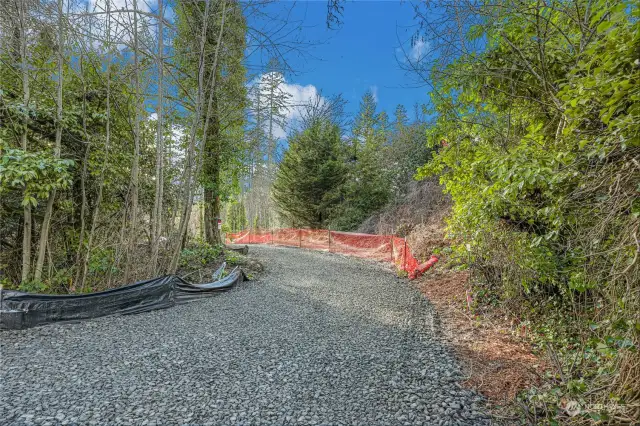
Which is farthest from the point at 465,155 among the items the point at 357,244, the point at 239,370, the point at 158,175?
the point at 357,244

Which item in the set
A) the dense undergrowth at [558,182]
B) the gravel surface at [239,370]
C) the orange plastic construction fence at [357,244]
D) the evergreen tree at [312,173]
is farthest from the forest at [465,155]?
the evergreen tree at [312,173]

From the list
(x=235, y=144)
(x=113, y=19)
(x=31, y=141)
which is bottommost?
(x=31, y=141)

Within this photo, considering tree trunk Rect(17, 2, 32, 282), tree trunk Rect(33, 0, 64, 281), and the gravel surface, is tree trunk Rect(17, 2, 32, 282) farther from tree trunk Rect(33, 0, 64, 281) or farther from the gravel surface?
the gravel surface

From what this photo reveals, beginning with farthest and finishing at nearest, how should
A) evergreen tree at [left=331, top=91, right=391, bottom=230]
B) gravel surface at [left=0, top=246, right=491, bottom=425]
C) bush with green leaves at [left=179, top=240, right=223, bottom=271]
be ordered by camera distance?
evergreen tree at [left=331, top=91, right=391, bottom=230], bush with green leaves at [left=179, top=240, right=223, bottom=271], gravel surface at [left=0, top=246, right=491, bottom=425]

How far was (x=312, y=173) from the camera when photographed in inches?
559

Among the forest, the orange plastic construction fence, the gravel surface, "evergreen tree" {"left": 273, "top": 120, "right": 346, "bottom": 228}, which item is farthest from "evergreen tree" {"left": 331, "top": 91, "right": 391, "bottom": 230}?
the gravel surface

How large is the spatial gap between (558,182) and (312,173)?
12.1 meters

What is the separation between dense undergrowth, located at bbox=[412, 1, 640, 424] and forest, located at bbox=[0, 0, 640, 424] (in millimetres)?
21

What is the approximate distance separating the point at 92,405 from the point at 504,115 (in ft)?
18.6

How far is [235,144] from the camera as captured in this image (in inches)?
360

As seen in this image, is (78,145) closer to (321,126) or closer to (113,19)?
(113,19)

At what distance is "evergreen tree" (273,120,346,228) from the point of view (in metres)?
14.0

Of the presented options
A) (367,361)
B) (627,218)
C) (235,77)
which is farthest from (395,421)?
(235,77)

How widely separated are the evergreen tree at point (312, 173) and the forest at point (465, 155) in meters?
7.01
